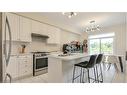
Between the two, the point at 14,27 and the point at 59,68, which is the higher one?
the point at 14,27

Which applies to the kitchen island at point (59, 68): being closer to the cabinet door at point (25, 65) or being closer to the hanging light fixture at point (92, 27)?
the cabinet door at point (25, 65)

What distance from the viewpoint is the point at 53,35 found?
185 inches

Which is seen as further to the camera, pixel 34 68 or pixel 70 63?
pixel 34 68

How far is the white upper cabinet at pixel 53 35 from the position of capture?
14.8 feet

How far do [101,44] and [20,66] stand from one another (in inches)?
107

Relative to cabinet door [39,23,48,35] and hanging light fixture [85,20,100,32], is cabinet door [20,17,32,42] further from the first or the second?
hanging light fixture [85,20,100,32]

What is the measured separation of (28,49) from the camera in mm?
3912

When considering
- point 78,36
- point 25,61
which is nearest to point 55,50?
point 78,36

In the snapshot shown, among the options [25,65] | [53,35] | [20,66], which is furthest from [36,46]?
[20,66]

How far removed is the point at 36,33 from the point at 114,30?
350 cm

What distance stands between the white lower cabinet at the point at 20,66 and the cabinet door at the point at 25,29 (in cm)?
64

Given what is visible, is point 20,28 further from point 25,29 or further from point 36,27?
point 36,27
